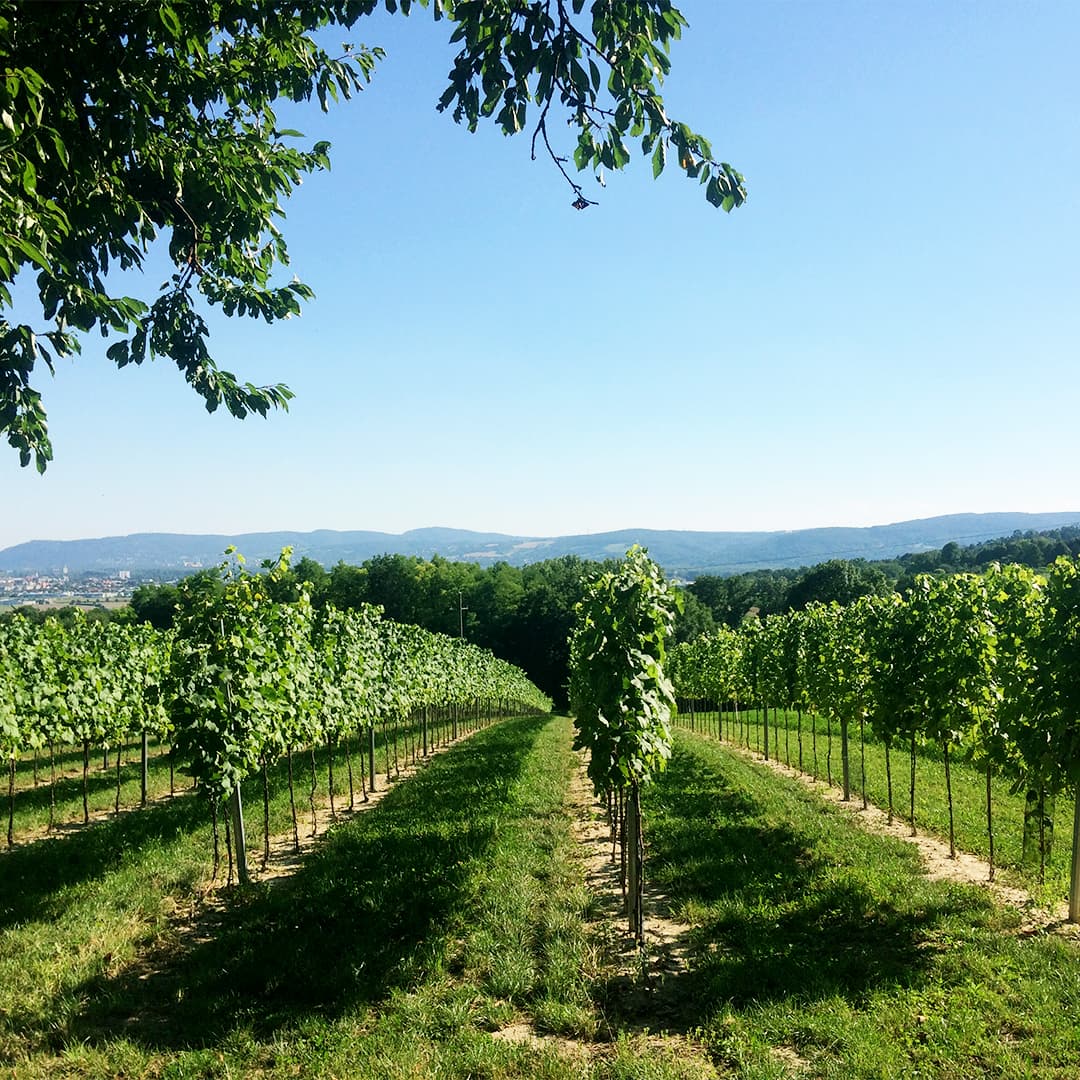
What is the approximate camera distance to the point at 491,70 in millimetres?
4285

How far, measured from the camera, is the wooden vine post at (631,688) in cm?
888

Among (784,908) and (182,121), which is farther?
(784,908)

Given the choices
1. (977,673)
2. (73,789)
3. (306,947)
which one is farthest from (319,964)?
(73,789)

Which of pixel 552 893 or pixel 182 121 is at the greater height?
pixel 182 121

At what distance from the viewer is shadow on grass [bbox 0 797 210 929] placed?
985 centimetres

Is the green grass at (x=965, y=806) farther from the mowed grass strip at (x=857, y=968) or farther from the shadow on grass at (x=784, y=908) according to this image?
the shadow on grass at (x=784, y=908)

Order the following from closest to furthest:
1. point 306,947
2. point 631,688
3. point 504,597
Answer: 1. point 306,947
2. point 631,688
3. point 504,597

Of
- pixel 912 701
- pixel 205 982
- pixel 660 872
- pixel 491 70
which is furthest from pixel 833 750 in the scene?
pixel 491 70

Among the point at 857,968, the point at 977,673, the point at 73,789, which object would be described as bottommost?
the point at 73,789

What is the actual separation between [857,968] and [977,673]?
5.66m

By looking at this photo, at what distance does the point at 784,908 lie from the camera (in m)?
9.12

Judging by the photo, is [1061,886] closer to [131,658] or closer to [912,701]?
[912,701]

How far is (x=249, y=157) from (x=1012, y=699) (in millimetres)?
9983

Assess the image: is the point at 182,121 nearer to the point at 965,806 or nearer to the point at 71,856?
the point at 71,856
